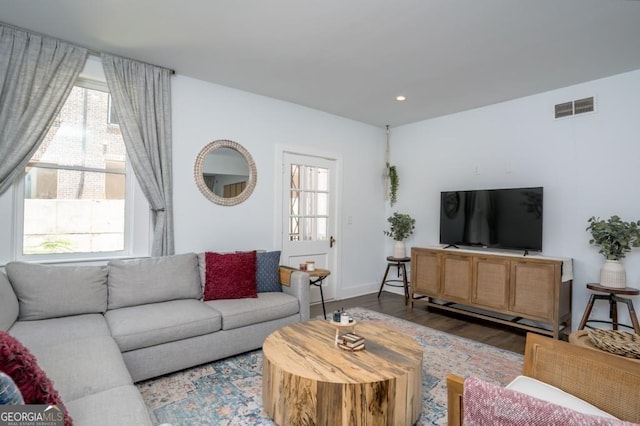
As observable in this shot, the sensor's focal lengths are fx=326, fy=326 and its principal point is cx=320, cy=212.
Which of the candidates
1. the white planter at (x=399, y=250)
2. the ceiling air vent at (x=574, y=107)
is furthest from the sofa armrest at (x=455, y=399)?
the white planter at (x=399, y=250)

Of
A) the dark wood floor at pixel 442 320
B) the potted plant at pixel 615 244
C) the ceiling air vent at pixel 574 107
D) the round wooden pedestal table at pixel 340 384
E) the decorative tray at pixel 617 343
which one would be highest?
the ceiling air vent at pixel 574 107

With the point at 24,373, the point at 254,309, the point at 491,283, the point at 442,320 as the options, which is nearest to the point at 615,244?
the point at 491,283

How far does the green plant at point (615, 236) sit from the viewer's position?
2959 millimetres

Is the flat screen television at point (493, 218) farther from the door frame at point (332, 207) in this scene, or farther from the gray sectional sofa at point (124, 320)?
the gray sectional sofa at point (124, 320)

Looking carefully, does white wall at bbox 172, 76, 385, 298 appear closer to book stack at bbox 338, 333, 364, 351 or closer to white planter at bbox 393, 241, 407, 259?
white planter at bbox 393, 241, 407, 259

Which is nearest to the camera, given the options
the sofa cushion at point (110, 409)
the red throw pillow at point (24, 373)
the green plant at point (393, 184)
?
the red throw pillow at point (24, 373)

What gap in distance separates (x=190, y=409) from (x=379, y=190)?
4108 mm

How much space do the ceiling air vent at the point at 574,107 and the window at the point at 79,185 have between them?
4.61 meters

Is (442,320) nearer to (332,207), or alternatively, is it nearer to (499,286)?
(499,286)

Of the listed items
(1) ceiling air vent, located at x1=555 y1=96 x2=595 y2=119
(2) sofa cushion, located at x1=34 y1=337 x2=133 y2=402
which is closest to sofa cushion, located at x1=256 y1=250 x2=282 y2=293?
(2) sofa cushion, located at x1=34 y1=337 x2=133 y2=402

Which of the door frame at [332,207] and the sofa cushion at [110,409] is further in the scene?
the door frame at [332,207]

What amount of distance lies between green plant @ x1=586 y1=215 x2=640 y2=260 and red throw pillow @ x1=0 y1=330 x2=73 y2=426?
4.06 metres

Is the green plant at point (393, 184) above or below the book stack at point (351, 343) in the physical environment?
above

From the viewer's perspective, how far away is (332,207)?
15.8 ft
